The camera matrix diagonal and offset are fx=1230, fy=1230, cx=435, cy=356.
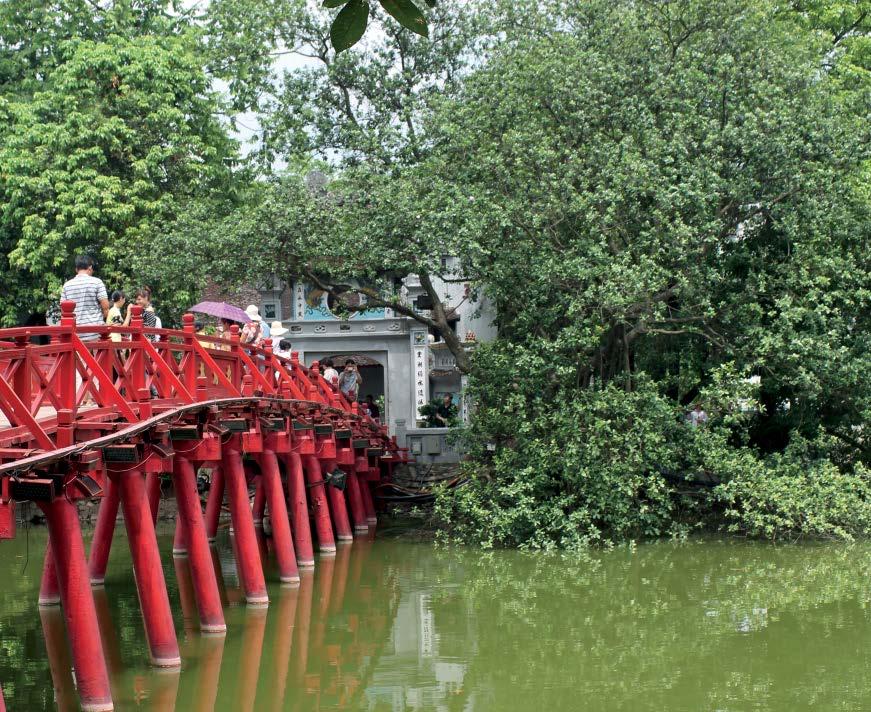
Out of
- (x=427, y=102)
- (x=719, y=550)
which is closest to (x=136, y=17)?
(x=427, y=102)

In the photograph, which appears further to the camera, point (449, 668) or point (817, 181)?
point (817, 181)

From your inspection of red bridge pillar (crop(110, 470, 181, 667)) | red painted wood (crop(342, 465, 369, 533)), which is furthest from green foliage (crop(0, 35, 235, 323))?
red bridge pillar (crop(110, 470, 181, 667))

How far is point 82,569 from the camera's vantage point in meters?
9.58

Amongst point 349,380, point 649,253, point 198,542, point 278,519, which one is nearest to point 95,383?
point 198,542

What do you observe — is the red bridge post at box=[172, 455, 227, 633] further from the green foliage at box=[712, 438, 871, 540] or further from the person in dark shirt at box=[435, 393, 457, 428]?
the person in dark shirt at box=[435, 393, 457, 428]

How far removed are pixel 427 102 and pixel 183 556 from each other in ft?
29.1

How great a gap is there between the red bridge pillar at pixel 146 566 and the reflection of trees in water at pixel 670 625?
287cm

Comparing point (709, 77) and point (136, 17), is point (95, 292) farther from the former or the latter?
point (136, 17)

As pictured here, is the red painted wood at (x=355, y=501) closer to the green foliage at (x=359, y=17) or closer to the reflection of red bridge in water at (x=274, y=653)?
the reflection of red bridge in water at (x=274, y=653)

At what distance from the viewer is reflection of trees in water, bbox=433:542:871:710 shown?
1077 cm

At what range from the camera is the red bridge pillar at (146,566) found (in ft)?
35.6

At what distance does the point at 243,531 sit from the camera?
1417 cm

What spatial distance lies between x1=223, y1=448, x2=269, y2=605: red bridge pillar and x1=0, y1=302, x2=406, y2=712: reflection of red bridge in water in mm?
16

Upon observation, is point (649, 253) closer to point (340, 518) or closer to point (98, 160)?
point (340, 518)
